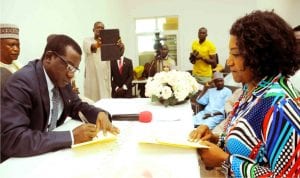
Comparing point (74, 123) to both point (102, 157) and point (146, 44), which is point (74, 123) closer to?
point (102, 157)

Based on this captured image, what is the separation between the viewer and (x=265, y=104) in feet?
3.42

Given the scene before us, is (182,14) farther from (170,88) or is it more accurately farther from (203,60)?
(170,88)

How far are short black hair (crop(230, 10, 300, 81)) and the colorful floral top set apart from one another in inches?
1.8

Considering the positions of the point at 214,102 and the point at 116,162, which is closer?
the point at 116,162

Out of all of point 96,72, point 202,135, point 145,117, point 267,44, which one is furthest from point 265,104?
point 96,72

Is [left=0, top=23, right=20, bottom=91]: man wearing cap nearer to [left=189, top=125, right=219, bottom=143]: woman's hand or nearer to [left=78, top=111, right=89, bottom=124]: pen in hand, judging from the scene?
[left=78, top=111, right=89, bottom=124]: pen in hand

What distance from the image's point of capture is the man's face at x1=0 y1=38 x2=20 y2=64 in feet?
7.65

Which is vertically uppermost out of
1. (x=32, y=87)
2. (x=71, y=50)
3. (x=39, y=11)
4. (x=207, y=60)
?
(x=39, y=11)

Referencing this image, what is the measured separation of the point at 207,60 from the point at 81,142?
4248 mm

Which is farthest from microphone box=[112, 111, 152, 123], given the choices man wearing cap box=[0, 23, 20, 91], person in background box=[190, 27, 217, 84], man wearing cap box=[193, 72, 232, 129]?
person in background box=[190, 27, 217, 84]

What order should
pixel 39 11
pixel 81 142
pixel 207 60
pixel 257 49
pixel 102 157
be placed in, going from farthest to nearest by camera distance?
pixel 207 60 < pixel 39 11 < pixel 81 142 < pixel 102 157 < pixel 257 49

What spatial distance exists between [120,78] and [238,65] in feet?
8.54

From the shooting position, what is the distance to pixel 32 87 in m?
1.46

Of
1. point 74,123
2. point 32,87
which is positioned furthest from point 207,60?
point 32,87
